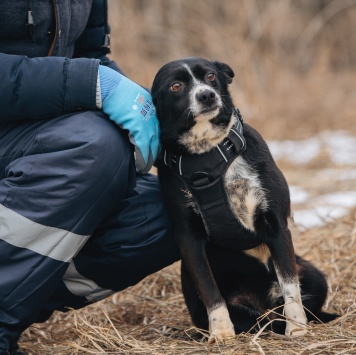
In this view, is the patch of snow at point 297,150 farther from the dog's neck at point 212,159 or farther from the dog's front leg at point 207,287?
the dog's front leg at point 207,287

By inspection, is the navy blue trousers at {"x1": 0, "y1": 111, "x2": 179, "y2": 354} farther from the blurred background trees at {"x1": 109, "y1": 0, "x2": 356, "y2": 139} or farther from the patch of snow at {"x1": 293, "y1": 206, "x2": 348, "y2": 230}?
the blurred background trees at {"x1": 109, "y1": 0, "x2": 356, "y2": 139}

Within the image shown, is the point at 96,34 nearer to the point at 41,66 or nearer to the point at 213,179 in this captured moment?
the point at 41,66

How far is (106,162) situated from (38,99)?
0.33 metres

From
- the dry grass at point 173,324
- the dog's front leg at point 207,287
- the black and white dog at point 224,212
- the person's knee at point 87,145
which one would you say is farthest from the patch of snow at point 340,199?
the person's knee at point 87,145

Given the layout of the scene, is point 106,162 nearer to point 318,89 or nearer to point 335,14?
point 318,89

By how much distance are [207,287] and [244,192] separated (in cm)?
39

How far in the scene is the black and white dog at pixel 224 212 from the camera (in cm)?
271

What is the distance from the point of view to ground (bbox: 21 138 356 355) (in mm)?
2502

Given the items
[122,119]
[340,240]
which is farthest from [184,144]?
[340,240]

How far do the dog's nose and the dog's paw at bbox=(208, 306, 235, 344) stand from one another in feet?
Answer: 2.59

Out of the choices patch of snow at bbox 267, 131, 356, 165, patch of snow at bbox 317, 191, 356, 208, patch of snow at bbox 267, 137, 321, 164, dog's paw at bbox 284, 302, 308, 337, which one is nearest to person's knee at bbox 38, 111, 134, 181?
dog's paw at bbox 284, 302, 308, 337

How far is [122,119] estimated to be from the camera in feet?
8.64

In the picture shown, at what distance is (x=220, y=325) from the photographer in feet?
8.75

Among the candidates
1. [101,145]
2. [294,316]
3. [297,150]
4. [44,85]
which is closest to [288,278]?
[294,316]
